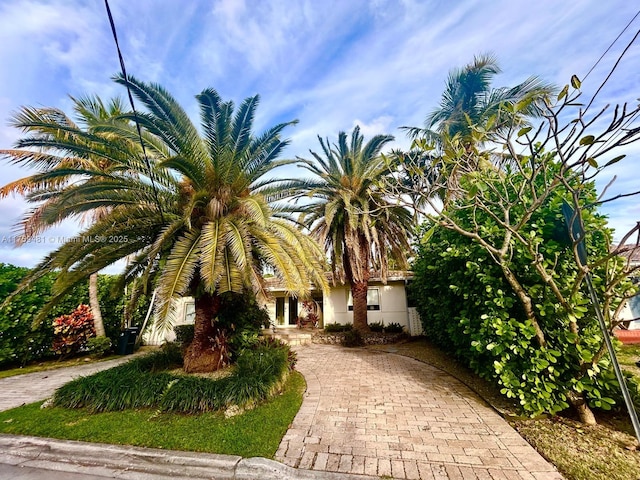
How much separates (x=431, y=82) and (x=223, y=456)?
822 cm

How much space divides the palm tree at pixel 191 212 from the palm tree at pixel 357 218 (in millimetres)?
4981

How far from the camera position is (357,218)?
11.1 meters

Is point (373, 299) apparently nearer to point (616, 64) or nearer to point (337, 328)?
point (337, 328)

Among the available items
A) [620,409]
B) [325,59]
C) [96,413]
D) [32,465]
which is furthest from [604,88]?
[96,413]

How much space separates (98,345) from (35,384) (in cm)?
332

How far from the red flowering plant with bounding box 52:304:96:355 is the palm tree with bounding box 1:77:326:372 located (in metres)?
5.30

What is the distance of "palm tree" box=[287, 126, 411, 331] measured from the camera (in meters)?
11.5

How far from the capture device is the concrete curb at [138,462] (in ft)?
10.2

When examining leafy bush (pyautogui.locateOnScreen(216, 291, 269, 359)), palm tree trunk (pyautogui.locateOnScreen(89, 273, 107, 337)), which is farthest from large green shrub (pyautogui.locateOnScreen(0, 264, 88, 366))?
leafy bush (pyautogui.locateOnScreen(216, 291, 269, 359))

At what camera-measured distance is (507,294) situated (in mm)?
4492

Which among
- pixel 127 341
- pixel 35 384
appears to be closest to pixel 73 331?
pixel 127 341

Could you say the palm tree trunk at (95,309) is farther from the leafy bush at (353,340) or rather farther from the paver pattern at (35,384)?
the leafy bush at (353,340)

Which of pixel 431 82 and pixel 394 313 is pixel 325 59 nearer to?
pixel 431 82

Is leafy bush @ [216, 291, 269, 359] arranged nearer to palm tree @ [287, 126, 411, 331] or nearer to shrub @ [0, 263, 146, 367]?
shrub @ [0, 263, 146, 367]
